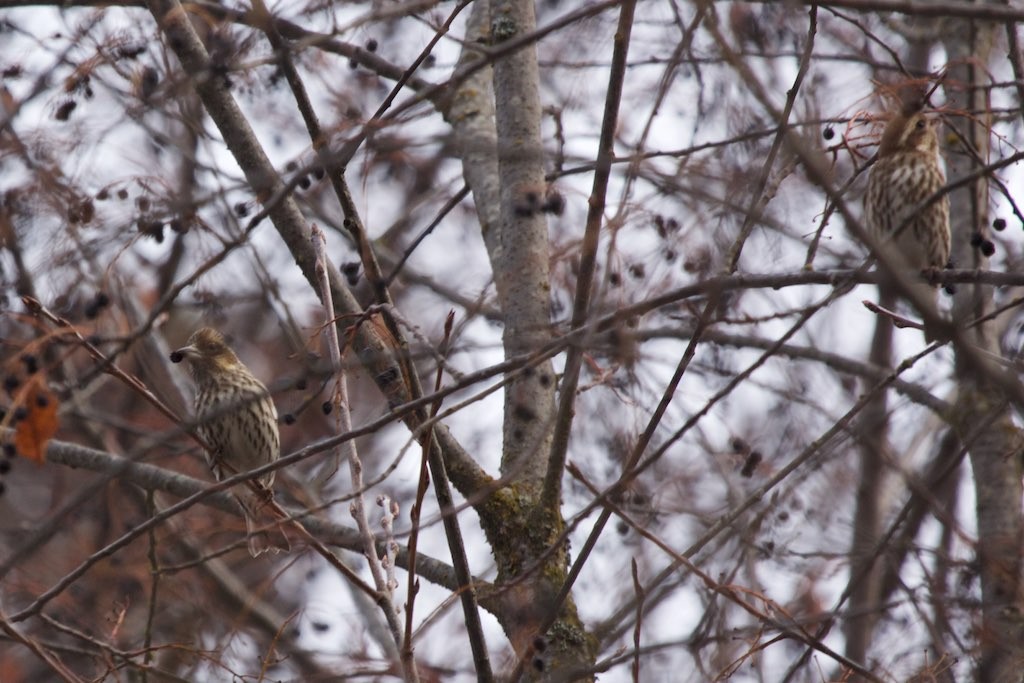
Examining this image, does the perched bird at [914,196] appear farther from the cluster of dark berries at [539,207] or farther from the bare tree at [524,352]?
the cluster of dark berries at [539,207]

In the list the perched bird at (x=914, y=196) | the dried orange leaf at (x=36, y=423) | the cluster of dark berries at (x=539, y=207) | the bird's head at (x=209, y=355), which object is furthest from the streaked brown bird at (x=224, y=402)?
the perched bird at (x=914, y=196)

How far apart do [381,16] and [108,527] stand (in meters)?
7.72

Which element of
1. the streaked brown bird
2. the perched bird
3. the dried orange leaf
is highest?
the perched bird

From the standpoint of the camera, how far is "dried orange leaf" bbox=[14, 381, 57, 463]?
3.08 meters

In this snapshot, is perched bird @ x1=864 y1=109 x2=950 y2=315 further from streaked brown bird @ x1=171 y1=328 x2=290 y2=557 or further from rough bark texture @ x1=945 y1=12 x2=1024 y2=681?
streaked brown bird @ x1=171 y1=328 x2=290 y2=557

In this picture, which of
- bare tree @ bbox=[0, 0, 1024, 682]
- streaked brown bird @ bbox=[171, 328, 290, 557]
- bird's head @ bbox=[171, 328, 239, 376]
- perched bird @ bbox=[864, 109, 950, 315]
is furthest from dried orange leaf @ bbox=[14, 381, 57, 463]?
perched bird @ bbox=[864, 109, 950, 315]

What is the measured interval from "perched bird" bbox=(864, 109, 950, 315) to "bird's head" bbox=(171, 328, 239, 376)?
372 cm

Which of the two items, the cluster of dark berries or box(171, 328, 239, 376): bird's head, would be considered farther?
box(171, 328, 239, 376): bird's head

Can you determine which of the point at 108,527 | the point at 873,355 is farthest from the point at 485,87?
the point at 108,527

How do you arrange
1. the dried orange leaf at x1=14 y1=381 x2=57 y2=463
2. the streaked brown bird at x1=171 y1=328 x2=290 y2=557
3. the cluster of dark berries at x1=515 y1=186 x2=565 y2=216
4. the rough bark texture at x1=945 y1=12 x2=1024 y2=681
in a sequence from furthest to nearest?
1. the streaked brown bird at x1=171 y1=328 x2=290 y2=557
2. the rough bark texture at x1=945 y1=12 x2=1024 y2=681
3. the cluster of dark berries at x1=515 y1=186 x2=565 y2=216
4. the dried orange leaf at x1=14 y1=381 x2=57 y2=463

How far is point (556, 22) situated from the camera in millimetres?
2615

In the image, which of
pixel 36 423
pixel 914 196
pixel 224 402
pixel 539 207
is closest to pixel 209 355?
pixel 224 402

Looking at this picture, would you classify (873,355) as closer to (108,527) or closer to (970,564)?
(970,564)

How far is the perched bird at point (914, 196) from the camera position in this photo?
681cm
